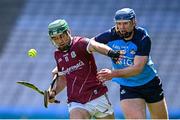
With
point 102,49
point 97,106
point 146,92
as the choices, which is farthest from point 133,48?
point 97,106

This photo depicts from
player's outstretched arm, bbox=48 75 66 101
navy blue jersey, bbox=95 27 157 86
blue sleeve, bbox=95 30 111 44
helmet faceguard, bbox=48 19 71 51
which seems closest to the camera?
helmet faceguard, bbox=48 19 71 51

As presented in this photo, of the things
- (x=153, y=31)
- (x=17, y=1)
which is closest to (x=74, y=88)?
(x=153, y=31)

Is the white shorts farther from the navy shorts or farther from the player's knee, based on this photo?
the navy shorts

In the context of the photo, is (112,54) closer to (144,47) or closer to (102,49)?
(102,49)

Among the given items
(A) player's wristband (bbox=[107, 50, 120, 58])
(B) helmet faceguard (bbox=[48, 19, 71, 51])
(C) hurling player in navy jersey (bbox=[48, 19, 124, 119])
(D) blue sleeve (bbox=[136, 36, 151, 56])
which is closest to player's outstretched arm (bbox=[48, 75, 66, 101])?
(C) hurling player in navy jersey (bbox=[48, 19, 124, 119])

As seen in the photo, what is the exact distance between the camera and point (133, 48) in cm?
745

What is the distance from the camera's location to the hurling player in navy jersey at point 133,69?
7320mm

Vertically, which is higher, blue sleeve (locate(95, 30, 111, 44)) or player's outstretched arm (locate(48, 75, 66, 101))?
blue sleeve (locate(95, 30, 111, 44))

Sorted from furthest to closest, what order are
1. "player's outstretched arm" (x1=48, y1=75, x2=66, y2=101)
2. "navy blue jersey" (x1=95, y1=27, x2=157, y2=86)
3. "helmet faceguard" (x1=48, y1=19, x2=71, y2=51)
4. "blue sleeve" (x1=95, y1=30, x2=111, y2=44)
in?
"player's outstretched arm" (x1=48, y1=75, x2=66, y2=101)
"blue sleeve" (x1=95, y1=30, x2=111, y2=44)
"navy blue jersey" (x1=95, y1=27, x2=157, y2=86)
"helmet faceguard" (x1=48, y1=19, x2=71, y2=51)

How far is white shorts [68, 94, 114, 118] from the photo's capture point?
737 cm

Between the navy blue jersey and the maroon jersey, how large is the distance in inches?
11.7

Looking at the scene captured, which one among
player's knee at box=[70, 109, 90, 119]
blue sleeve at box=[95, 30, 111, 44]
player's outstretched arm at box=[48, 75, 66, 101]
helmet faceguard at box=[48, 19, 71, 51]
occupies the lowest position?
player's knee at box=[70, 109, 90, 119]

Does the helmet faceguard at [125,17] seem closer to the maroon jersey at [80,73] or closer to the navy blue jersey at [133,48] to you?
the navy blue jersey at [133,48]

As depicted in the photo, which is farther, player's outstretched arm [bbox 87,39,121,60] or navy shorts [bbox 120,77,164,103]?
navy shorts [bbox 120,77,164,103]
